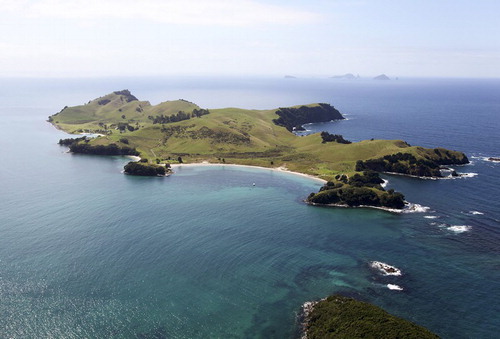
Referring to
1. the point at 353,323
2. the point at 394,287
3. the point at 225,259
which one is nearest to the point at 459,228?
the point at 394,287

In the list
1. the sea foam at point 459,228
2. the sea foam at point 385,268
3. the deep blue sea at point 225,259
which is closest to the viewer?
the deep blue sea at point 225,259

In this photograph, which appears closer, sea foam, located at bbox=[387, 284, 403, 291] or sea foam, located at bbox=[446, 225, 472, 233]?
sea foam, located at bbox=[387, 284, 403, 291]

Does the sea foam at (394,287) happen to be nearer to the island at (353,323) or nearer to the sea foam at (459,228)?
the island at (353,323)

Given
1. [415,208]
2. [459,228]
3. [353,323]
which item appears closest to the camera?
[353,323]

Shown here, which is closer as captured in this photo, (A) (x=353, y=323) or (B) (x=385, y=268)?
(A) (x=353, y=323)

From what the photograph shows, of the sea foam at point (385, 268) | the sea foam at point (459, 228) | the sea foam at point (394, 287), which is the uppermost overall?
the sea foam at point (459, 228)

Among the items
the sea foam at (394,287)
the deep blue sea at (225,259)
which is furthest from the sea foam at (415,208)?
the sea foam at (394,287)

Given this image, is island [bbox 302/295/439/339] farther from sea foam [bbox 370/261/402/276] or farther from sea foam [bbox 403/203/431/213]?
sea foam [bbox 403/203/431/213]

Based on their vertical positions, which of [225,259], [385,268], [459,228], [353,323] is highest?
[459,228]

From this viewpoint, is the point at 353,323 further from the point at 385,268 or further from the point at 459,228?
the point at 459,228

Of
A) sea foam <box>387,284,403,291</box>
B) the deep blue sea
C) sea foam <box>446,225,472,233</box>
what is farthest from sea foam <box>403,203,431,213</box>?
sea foam <box>387,284,403,291</box>
